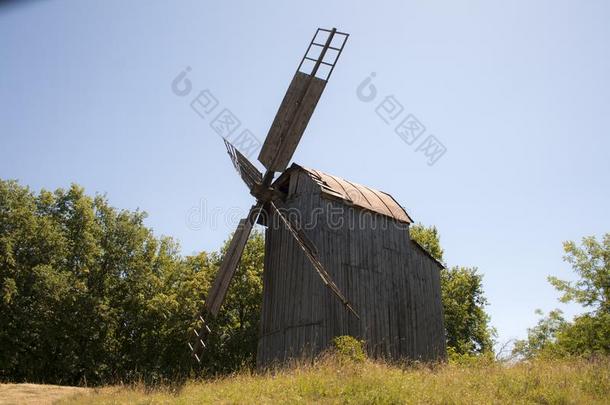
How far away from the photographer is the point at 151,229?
1125 inches

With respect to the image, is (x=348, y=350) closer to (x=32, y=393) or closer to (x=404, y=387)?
(x=404, y=387)

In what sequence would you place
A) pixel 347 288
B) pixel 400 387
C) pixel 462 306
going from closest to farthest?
pixel 400 387 < pixel 347 288 < pixel 462 306

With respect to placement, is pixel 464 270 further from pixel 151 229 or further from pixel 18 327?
pixel 18 327

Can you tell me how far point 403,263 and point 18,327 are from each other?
17324 mm

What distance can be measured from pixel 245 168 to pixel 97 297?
39.4 feet

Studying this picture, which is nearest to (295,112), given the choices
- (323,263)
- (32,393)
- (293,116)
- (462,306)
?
(293,116)

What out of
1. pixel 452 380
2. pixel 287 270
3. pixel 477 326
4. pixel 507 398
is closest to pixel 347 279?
pixel 287 270

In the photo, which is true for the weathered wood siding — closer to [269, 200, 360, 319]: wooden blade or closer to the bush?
[269, 200, 360, 319]: wooden blade

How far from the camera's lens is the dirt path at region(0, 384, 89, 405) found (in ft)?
40.2

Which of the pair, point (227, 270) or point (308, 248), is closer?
point (308, 248)

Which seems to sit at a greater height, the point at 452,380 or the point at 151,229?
the point at 151,229

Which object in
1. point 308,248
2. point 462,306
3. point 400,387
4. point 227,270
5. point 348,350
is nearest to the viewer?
point 400,387

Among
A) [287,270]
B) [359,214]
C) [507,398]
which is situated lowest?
[507,398]

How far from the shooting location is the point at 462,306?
29.8m
